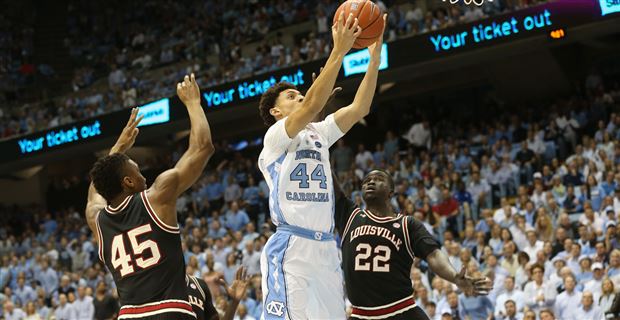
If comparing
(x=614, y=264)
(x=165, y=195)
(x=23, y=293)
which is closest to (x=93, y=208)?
(x=165, y=195)

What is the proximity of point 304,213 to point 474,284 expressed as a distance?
1.25 meters

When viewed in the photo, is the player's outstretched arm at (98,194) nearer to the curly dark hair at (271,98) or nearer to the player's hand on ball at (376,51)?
the curly dark hair at (271,98)

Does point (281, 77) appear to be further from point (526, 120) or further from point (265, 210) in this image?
point (526, 120)

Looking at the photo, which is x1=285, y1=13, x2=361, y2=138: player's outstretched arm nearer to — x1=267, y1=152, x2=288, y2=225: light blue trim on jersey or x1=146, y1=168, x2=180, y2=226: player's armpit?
x1=267, y1=152, x2=288, y2=225: light blue trim on jersey

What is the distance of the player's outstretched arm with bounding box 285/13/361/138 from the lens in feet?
19.2

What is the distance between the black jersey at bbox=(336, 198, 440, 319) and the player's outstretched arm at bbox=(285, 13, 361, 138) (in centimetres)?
177

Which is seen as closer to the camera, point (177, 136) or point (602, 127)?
point (602, 127)

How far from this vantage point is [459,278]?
645 centimetres

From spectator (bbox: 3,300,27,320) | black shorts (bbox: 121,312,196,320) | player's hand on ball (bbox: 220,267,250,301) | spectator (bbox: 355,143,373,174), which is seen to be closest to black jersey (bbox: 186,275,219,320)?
player's hand on ball (bbox: 220,267,250,301)

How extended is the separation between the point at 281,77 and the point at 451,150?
420 cm

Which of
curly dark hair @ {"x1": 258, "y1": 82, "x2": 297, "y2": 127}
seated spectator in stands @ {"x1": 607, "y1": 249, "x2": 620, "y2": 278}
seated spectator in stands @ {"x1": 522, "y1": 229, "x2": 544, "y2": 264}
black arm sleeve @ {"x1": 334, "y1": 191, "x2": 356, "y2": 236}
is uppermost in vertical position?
curly dark hair @ {"x1": 258, "y1": 82, "x2": 297, "y2": 127}

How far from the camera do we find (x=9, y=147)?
24.9m

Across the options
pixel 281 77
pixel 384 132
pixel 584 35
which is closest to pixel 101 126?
pixel 281 77

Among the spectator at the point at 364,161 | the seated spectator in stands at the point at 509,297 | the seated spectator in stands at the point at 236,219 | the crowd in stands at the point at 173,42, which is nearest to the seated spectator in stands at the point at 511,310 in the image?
the seated spectator in stands at the point at 509,297
